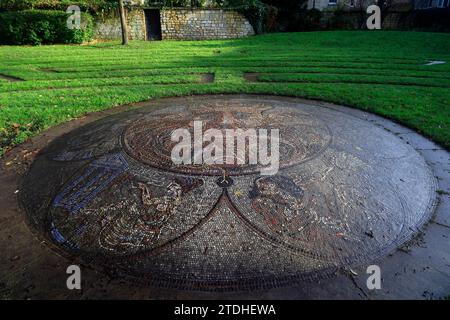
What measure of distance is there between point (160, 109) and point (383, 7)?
26668 millimetres

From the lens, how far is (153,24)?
23.0 metres

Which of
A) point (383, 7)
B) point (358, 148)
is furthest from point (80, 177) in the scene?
point (383, 7)

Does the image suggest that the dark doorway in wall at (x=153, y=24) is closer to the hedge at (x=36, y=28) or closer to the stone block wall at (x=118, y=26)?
the stone block wall at (x=118, y=26)

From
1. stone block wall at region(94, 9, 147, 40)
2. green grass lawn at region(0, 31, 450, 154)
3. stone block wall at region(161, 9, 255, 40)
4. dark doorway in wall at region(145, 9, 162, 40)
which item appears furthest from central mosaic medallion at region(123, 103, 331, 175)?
dark doorway in wall at region(145, 9, 162, 40)

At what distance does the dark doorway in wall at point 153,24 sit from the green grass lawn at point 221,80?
8469 millimetres

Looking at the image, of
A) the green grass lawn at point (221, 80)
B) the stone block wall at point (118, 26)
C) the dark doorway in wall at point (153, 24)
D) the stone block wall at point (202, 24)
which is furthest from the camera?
the dark doorway in wall at point (153, 24)

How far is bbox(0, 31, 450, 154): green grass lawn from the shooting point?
6699mm

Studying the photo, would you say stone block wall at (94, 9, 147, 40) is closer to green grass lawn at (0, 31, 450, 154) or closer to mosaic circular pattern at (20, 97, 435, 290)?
green grass lawn at (0, 31, 450, 154)

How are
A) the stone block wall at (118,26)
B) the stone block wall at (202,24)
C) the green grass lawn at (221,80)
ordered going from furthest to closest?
the stone block wall at (202,24) → the stone block wall at (118,26) → the green grass lawn at (221,80)

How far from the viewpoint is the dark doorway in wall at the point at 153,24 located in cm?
2263

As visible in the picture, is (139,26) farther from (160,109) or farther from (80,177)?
(80,177)

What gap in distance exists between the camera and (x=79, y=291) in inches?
96.0

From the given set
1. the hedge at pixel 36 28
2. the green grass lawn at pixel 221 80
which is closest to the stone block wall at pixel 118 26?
the hedge at pixel 36 28

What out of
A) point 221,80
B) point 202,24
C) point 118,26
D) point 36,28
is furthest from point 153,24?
point 221,80
